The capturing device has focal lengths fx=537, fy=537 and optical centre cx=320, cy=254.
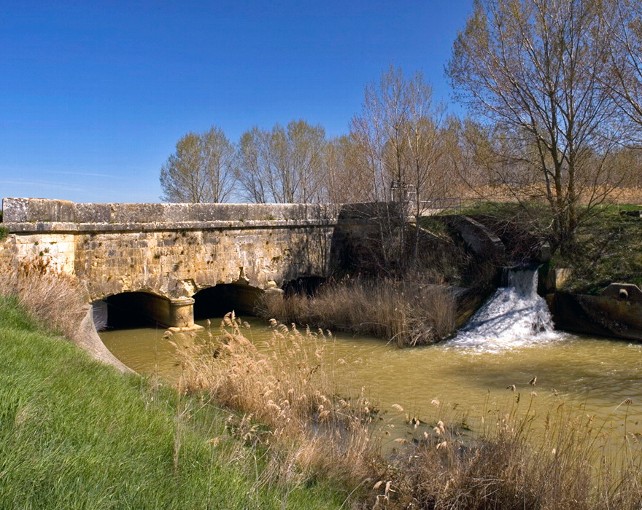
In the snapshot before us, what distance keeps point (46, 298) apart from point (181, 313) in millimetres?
5167

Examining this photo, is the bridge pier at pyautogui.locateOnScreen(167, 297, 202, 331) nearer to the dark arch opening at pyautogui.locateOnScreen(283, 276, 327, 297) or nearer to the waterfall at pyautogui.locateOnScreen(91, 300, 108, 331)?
the waterfall at pyautogui.locateOnScreen(91, 300, 108, 331)

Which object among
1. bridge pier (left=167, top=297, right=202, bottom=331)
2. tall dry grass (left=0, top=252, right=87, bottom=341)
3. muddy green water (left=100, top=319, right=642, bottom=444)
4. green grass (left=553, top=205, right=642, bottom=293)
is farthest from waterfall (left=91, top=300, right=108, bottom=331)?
green grass (left=553, top=205, right=642, bottom=293)

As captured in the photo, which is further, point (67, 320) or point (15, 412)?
point (67, 320)

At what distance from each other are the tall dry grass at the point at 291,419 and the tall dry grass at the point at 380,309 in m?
4.34

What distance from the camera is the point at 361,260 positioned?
15.6m

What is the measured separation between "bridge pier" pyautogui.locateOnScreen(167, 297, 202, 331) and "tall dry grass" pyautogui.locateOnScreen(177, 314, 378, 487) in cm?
659

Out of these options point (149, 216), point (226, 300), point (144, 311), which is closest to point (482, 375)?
point (149, 216)

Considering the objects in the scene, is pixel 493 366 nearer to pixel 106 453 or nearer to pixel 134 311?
pixel 106 453

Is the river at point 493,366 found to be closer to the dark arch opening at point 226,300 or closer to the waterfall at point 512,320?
the waterfall at point 512,320

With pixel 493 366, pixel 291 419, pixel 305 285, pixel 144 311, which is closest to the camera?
pixel 291 419

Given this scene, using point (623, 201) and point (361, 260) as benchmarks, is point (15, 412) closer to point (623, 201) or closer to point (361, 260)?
point (361, 260)

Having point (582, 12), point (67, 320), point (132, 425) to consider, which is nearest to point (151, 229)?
point (67, 320)

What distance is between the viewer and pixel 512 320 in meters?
12.0

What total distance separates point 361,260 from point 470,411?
29.4ft
